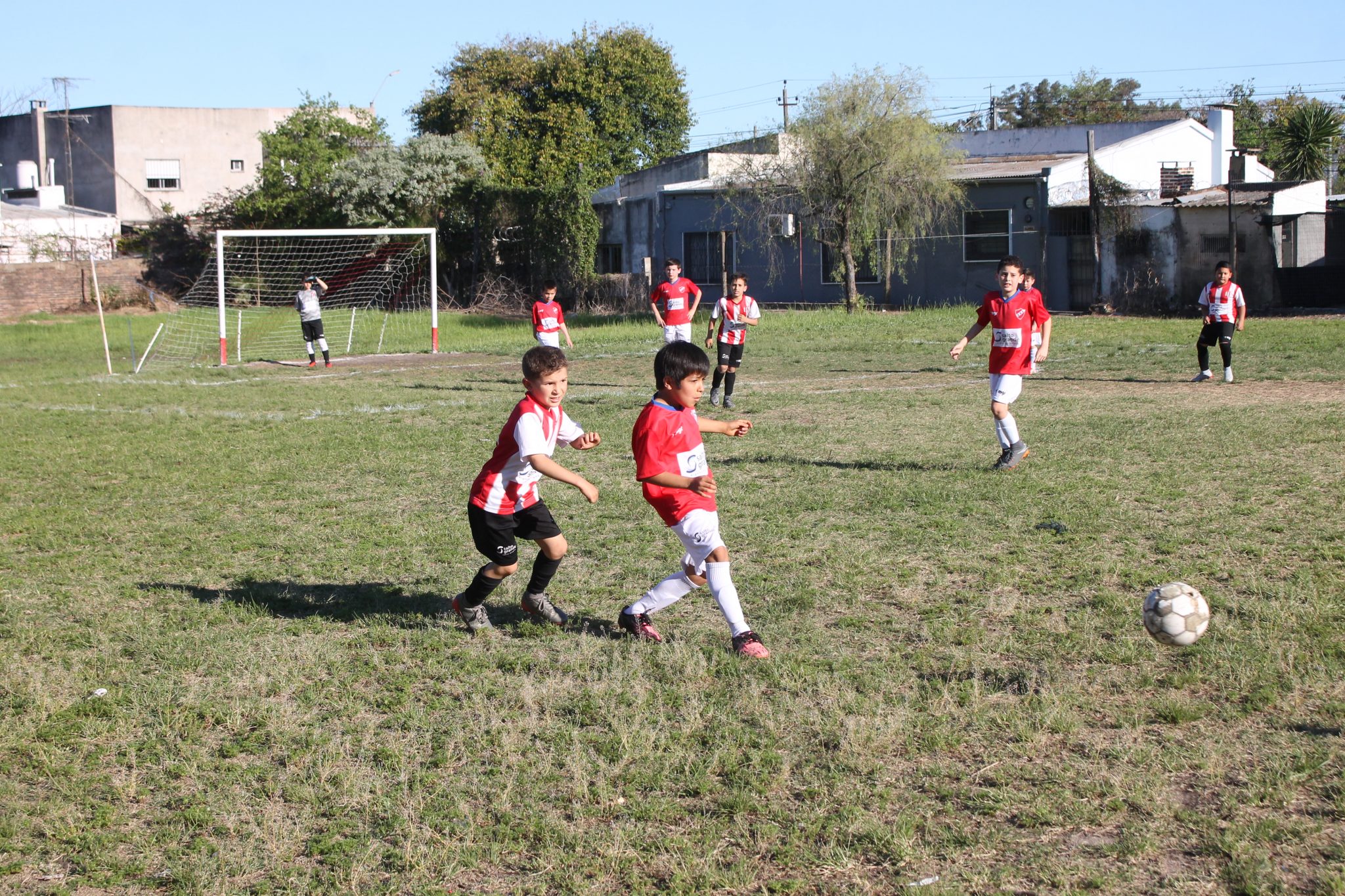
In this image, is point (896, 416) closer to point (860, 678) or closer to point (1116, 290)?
point (860, 678)

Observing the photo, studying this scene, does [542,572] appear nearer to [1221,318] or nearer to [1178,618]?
[1178,618]

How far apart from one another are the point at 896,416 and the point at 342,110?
4164cm

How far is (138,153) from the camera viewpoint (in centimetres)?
4891

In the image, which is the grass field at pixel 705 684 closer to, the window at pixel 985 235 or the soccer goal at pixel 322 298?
the soccer goal at pixel 322 298

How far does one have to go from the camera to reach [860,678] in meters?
5.06

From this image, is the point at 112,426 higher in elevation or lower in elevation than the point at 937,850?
higher

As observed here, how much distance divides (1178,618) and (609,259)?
35256mm

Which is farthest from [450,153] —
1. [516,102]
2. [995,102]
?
[995,102]

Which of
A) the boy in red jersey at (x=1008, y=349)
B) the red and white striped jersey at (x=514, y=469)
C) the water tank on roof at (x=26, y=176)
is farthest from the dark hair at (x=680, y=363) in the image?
the water tank on roof at (x=26, y=176)

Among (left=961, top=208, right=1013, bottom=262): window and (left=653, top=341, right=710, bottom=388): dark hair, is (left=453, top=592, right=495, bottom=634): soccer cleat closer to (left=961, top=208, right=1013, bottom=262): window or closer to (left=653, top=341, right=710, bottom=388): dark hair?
(left=653, top=341, right=710, bottom=388): dark hair

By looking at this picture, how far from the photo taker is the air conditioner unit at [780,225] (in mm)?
31281

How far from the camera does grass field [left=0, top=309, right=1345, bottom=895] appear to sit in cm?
363

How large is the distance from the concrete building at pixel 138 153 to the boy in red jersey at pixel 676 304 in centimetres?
3730

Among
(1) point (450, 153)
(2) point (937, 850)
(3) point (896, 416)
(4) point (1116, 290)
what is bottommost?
(2) point (937, 850)
